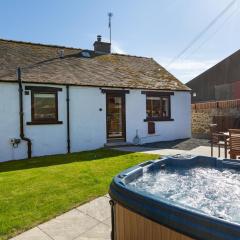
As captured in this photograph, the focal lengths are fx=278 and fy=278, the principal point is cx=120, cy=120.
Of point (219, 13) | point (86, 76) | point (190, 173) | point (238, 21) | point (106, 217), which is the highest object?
point (219, 13)

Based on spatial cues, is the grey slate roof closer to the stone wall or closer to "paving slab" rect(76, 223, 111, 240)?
the stone wall

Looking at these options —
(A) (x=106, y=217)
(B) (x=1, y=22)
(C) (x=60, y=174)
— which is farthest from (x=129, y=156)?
(B) (x=1, y=22)

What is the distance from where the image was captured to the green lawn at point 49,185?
15.9 ft

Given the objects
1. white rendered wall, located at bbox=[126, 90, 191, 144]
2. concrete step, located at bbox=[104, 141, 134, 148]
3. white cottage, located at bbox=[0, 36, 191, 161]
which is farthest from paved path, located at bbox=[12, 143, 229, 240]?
white rendered wall, located at bbox=[126, 90, 191, 144]

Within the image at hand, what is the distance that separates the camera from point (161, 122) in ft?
51.3

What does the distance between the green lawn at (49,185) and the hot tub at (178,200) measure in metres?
1.45

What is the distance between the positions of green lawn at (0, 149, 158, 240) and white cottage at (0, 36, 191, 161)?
Result: 171 centimetres

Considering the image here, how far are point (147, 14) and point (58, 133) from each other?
7428 mm

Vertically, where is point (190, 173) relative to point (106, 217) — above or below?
above

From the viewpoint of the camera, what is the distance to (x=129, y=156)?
35.2 ft

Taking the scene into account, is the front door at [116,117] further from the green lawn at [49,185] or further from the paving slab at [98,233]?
the paving slab at [98,233]

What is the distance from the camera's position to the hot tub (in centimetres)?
282

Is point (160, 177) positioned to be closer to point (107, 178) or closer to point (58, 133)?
point (107, 178)

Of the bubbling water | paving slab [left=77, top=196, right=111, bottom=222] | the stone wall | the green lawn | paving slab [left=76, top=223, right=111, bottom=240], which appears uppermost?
the stone wall
